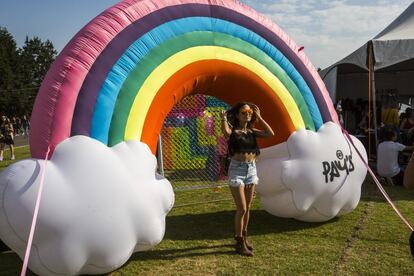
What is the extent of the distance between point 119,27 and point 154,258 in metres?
2.22

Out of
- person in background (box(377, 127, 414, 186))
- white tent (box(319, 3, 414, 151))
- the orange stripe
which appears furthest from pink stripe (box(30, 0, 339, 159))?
white tent (box(319, 3, 414, 151))

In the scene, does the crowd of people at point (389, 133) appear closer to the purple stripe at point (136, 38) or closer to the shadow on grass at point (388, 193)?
the shadow on grass at point (388, 193)

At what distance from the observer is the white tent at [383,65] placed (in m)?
8.30

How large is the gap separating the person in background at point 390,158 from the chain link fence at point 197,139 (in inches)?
112

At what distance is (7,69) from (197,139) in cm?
5045

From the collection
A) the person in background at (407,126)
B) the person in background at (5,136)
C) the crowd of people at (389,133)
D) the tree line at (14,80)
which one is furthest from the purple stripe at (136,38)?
the tree line at (14,80)

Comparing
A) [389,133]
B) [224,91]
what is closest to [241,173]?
[224,91]

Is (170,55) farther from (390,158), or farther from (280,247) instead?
(390,158)

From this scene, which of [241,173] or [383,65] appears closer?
[241,173]

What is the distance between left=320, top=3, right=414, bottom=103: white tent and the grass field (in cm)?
329

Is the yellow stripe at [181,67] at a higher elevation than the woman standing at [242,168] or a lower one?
higher

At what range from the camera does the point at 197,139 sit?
852 cm

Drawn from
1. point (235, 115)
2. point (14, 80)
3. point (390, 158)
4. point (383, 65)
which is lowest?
point (390, 158)

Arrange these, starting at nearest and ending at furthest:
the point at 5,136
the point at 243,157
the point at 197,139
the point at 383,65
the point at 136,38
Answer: the point at 136,38 → the point at 243,157 → the point at 383,65 → the point at 197,139 → the point at 5,136
